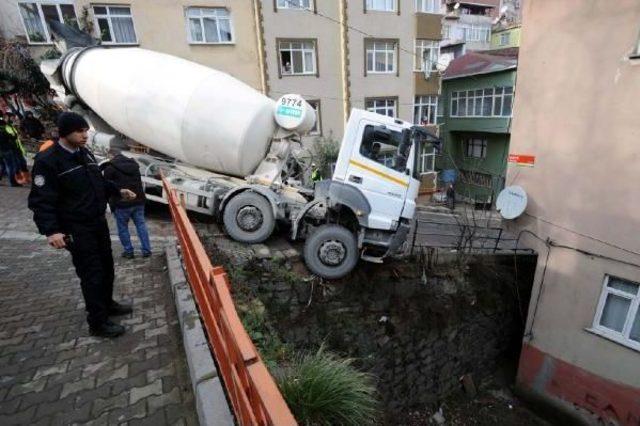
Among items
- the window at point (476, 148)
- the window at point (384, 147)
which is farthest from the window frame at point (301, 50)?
the window at point (476, 148)

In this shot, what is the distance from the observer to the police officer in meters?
2.58

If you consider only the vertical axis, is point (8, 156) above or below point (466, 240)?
above

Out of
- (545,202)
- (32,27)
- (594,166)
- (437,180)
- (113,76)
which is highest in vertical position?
(32,27)

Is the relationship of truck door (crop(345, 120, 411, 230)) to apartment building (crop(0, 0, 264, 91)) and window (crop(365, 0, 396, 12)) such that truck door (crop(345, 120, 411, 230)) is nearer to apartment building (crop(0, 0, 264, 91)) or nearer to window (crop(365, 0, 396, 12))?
apartment building (crop(0, 0, 264, 91))

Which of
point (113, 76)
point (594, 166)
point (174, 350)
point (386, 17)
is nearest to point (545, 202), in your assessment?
point (594, 166)

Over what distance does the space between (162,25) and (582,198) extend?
1372 centimetres

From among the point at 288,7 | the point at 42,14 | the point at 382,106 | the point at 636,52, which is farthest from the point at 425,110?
the point at 42,14

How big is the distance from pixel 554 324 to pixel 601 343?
0.79 metres

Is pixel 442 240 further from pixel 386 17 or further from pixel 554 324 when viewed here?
pixel 386 17

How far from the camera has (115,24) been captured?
1177 cm

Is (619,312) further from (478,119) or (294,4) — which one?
(478,119)

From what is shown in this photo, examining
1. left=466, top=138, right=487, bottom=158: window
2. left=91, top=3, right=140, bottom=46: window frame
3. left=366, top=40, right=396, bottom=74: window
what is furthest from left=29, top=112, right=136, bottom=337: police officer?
left=466, top=138, right=487, bottom=158: window

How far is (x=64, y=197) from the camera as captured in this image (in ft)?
9.04

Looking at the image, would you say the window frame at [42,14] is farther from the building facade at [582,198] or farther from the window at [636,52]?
the window at [636,52]
